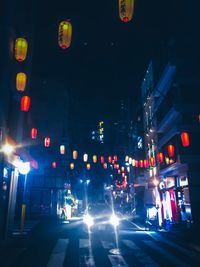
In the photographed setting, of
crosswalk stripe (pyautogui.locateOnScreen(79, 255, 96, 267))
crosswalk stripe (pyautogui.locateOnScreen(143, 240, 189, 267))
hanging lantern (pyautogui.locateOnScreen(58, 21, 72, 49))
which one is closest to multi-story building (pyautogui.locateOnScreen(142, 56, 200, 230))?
crosswalk stripe (pyautogui.locateOnScreen(143, 240, 189, 267))

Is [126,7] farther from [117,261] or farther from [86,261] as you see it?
[86,261]

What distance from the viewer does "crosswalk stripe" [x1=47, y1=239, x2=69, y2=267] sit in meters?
9.55

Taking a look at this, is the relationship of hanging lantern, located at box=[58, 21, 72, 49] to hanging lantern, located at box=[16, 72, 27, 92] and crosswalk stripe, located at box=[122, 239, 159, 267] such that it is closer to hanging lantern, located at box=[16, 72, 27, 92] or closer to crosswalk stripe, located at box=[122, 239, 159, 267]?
hanging lantern, located at box=[16, 72, 27, 92]

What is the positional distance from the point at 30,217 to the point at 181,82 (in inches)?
927

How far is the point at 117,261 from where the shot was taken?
386 inches

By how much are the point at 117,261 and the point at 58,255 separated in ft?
9.16

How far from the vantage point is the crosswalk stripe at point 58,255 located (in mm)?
9547

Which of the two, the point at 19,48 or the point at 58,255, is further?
the point at 19,48

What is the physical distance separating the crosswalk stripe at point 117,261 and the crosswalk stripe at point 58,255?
1977mm

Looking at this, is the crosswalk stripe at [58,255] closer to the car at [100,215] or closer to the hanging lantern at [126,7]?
the hanging lantern at [126,7]

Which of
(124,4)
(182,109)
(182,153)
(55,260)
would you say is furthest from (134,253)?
(182,109)

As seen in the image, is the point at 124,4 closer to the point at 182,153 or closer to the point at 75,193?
the point at 182,153

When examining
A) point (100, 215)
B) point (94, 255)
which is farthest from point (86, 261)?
point (100, 215)

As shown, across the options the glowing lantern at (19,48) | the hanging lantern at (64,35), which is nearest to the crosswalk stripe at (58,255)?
the hanging lantern at (64,35)
